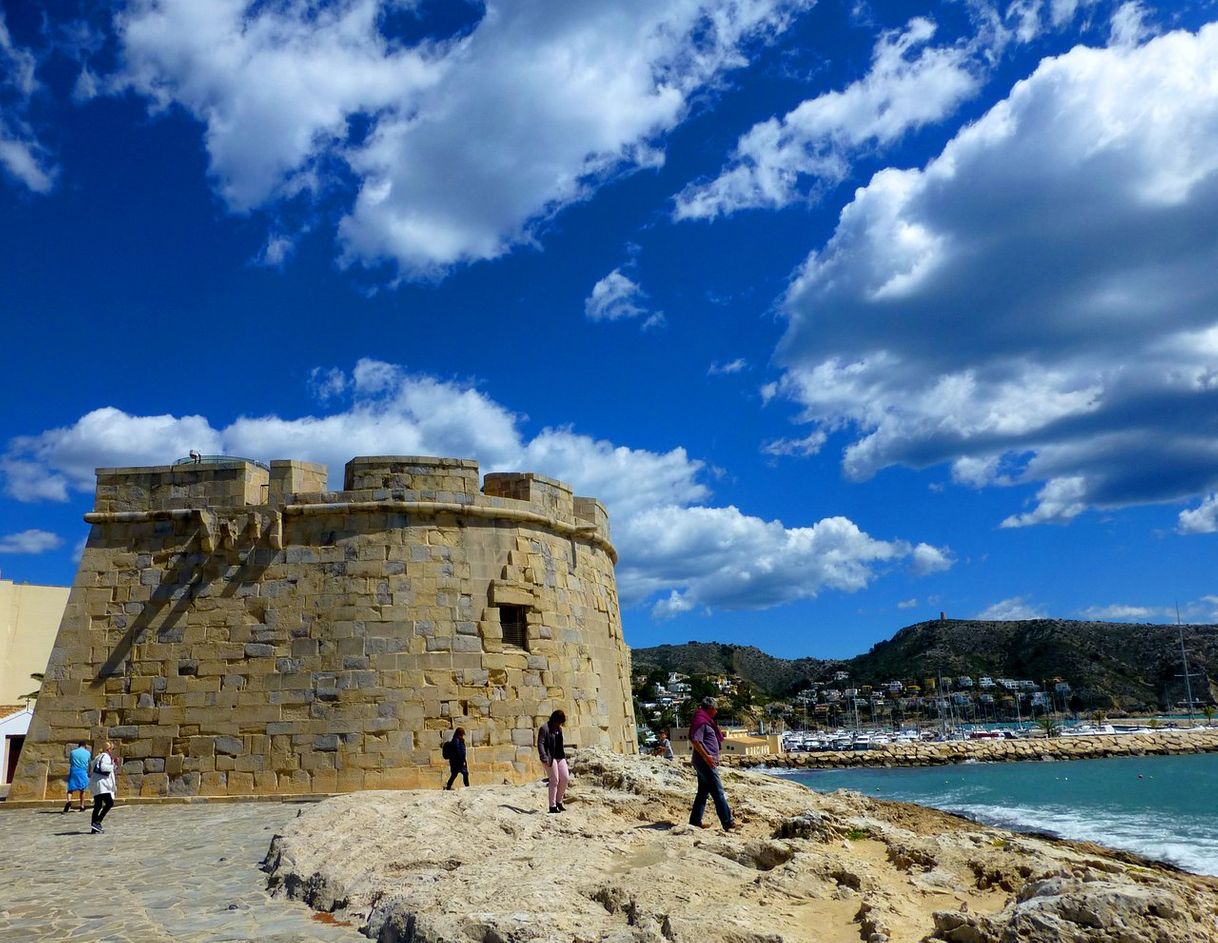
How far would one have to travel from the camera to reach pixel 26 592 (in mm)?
31297

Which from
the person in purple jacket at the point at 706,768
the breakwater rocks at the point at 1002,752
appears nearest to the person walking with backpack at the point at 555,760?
the person in purple jacket at the point at 706,768

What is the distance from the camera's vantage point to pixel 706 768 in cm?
802

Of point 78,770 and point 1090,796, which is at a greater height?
point 78,770

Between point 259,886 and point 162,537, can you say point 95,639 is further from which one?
point 259,886

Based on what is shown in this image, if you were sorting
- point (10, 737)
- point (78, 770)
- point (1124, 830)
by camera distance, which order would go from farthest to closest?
point (1124, 830), point (10, 737), point (78, 770)

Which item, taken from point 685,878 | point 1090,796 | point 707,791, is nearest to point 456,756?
point 707,791

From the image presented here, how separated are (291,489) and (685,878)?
9900mm

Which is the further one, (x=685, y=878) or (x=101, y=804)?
(x=101, y=804)

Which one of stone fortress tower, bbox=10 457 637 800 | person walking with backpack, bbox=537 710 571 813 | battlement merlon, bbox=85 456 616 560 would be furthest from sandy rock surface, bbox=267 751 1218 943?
battlement merlon, bbox=85 456 616 560

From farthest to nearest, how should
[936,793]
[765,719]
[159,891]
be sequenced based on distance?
[765,719] < [936,793] < [159,891]

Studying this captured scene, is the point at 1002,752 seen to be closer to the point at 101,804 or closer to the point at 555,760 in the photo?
the point at 555,760

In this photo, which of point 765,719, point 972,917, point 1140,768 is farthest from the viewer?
point 765,719

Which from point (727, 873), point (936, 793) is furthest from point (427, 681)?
point (936, 793)

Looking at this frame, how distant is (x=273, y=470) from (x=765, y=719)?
99076 millimetres
